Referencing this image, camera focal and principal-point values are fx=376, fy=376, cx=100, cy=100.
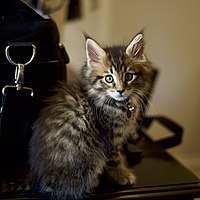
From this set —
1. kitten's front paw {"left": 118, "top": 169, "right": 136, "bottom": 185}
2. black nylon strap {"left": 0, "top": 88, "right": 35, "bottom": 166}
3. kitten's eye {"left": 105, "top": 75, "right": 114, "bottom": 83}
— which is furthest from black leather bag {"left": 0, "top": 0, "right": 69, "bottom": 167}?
kitten's front paw {"left": 118, "top": 169, "right": 136, "bottom": 185}

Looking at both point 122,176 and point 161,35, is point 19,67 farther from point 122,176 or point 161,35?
point 161,35

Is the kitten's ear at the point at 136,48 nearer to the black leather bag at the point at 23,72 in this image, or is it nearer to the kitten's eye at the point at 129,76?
the kitten's eye at the point at 129,76

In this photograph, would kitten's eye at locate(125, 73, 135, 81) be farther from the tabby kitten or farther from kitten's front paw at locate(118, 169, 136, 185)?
kitten's front paw at locate(118, 169, 136, 185)

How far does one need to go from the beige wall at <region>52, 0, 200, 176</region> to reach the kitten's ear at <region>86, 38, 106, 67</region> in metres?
0.73

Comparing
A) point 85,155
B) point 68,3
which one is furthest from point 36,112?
point 68,3

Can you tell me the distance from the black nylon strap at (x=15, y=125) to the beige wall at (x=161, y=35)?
2.49 feet

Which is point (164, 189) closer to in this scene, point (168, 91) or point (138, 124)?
point (138, 124)

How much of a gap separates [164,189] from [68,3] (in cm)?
77

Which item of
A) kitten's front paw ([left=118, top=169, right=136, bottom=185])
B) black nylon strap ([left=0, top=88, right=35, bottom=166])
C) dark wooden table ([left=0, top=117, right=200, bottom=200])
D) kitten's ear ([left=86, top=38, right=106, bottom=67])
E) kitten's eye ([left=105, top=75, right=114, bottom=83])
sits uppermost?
kitten's ear ([left=86, top=38, right=106, bottom=67])

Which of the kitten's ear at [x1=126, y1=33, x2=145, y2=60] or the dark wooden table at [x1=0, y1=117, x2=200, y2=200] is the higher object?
the kitten's ear at [x1=126, y1=33, x2=145, y2=60]

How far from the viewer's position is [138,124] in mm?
865

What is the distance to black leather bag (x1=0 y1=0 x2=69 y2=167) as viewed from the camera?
73 centimetres

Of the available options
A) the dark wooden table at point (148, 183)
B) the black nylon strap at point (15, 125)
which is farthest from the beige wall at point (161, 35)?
the black nylon strap at point (15, 125)

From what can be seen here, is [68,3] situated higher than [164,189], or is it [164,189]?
[68,3]
